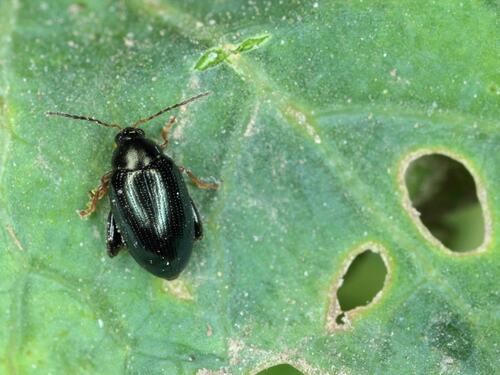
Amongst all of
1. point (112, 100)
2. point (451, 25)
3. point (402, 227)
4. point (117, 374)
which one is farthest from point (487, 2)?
point (117, 374)

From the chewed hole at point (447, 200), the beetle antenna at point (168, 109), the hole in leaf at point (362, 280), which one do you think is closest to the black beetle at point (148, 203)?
the beetle antenna at point (168, 109)

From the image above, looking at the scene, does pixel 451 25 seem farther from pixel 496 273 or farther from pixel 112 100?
pixel 112 100

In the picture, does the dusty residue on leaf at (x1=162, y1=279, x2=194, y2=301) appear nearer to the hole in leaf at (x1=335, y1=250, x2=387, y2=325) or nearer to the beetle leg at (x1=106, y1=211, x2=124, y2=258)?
the beetle leg at (x1=106, y1=211, x2=124, y2=258)

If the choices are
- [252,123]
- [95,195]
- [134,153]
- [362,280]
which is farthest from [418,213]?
[95,195]

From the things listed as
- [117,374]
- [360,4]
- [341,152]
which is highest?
[360,4]

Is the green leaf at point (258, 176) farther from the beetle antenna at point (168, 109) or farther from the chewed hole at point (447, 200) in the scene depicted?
the chewed hole at point (447, 200)

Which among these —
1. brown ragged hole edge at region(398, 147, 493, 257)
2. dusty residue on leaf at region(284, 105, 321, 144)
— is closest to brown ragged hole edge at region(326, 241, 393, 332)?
brown ragged hole edge at region(398, 147, 493, 257)
